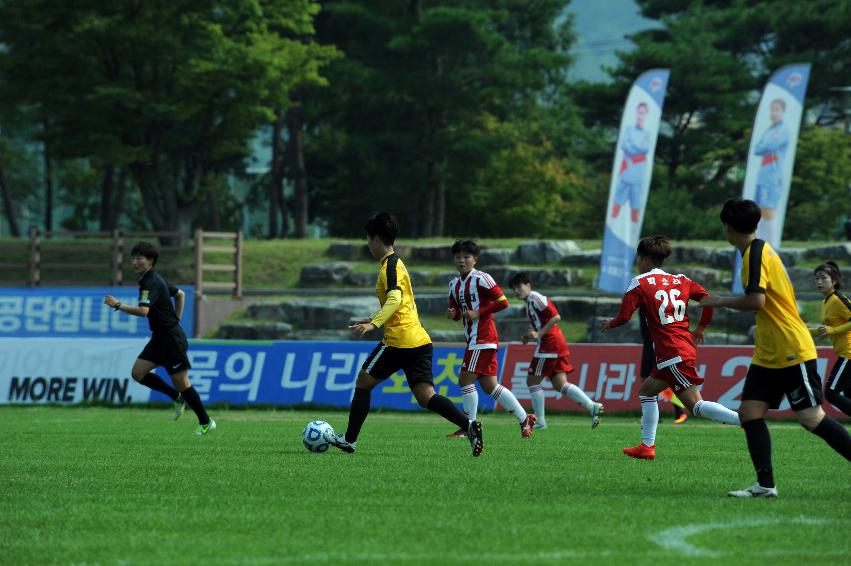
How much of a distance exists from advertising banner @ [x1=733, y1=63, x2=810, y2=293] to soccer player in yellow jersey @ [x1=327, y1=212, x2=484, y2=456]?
14.8m

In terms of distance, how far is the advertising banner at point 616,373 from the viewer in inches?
773

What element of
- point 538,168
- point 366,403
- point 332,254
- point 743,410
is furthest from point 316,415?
point 538,168

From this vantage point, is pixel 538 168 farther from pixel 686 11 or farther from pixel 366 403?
pixel 366 403

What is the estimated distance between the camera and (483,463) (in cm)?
1071

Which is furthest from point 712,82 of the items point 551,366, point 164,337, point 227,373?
point 164,337

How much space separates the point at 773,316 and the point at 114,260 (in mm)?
30968

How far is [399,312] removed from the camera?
11289 millimetres

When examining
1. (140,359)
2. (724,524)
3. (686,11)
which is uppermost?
(686,11)

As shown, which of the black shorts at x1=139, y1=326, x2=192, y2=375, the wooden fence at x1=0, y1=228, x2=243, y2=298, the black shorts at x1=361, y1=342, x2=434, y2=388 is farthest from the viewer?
the wooden fence at x1=0, y1=228, x2=243, y2=298

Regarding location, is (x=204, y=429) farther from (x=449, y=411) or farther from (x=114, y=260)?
(x=114, y=260)

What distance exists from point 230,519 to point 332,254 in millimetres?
34394

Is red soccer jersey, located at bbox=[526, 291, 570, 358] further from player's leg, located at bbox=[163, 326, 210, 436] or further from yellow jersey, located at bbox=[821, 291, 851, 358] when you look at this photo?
player's leg, located at bbox=[163, 326, 210, 436]

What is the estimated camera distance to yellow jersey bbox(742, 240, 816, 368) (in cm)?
812

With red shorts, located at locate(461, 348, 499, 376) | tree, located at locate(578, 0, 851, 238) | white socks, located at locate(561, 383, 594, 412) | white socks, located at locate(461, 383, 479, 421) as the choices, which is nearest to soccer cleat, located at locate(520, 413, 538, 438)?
white socks, located at locate(461, 383, 479, 421)
